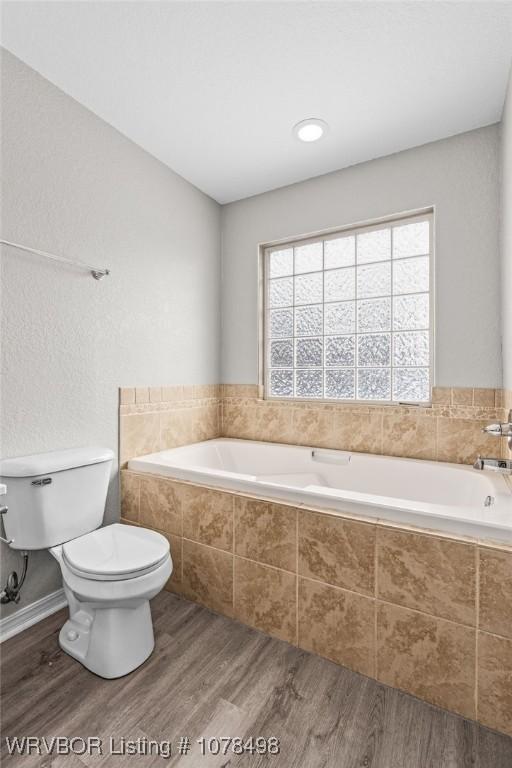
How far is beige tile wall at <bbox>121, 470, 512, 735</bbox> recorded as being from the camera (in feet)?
3.93

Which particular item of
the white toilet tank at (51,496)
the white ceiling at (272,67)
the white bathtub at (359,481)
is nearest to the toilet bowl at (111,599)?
the white toilet tank at (51,496)

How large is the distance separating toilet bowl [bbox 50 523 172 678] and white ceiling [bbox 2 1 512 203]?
2091 mm

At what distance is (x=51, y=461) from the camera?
5.27 ft

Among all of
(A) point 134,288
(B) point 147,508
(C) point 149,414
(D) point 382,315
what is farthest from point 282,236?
(B) point 147,508

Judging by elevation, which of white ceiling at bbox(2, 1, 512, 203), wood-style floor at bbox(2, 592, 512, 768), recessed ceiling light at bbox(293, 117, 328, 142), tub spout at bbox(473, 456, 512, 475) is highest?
white ceiling at bbox(2, 1, 512, 203)

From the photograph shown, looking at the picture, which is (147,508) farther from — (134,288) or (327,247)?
(327,247)

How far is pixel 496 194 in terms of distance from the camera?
2039 mm

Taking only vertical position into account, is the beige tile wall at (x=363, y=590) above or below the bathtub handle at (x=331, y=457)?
below

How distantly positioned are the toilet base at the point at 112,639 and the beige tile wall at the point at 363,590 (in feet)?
1.29

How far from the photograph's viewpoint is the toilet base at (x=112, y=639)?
1389mm

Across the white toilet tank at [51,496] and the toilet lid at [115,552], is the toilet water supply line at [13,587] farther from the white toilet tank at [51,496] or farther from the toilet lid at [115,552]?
the toilet lid at [115,552]

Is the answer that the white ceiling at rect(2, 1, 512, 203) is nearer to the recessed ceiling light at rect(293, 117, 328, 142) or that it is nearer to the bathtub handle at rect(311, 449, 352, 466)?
the recessed ceiling light at rect(293, 117, 328, 142)

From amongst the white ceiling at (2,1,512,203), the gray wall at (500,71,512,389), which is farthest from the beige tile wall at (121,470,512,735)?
the white ceiling at (2,1,512,203)

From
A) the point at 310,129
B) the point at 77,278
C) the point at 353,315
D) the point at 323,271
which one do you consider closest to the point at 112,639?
the point at 77,278
